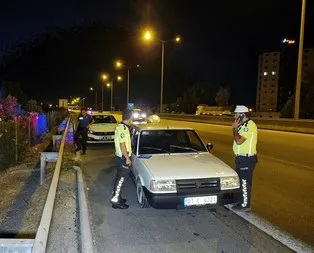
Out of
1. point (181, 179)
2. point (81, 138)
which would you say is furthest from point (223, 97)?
point (181, 179)

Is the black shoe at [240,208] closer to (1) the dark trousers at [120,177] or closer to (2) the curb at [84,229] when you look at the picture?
(1) the dark trousers at [120,177]

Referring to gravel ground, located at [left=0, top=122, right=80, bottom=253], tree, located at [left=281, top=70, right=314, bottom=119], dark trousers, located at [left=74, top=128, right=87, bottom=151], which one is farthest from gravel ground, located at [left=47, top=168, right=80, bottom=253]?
tree, located at [left=281, top=70, right=314, bottom=119]

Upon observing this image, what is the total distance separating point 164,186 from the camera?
6.07 metres

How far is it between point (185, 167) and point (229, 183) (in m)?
0.75

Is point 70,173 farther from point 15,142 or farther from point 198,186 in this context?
point 198,186

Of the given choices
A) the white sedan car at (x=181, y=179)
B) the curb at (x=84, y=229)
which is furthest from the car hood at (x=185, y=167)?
the curb at (x=84, y=229)

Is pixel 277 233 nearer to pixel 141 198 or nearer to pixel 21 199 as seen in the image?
pixel 141 198

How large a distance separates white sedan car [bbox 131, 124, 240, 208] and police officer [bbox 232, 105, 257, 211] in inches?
9.9

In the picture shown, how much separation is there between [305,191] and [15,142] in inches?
351

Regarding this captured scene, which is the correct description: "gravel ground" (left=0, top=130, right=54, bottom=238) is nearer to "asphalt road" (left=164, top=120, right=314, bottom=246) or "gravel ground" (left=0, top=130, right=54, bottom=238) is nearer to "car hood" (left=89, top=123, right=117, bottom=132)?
"asphalt road" (left=164, top=120, right=314, bottom=246)

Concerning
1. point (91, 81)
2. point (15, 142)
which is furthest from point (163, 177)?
point (91, 81)

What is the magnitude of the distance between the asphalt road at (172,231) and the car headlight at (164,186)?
0.50m

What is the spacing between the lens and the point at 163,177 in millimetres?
6129

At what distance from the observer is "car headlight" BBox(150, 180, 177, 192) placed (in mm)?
6055
